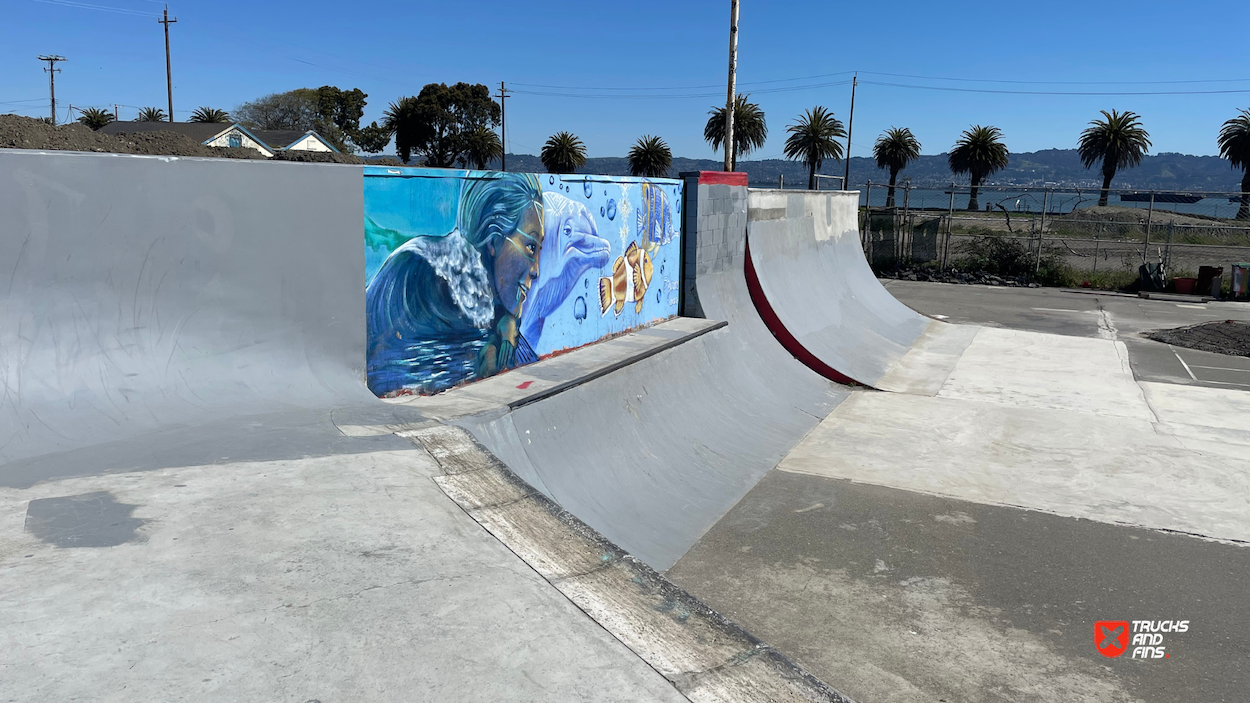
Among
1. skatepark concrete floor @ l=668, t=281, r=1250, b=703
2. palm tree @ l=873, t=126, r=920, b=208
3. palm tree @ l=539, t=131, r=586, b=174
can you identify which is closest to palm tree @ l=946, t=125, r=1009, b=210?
palm tree @ l=873, t=126, r=920, b=208

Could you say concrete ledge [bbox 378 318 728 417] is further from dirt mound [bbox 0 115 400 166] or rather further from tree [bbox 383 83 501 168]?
tree [bbox 383 83 501 168]

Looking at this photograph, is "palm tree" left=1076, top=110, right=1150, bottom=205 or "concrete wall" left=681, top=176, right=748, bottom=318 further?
"palm tree" left=1076, top=110, right=1150, bottom=205

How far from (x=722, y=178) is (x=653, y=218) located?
2098 mm

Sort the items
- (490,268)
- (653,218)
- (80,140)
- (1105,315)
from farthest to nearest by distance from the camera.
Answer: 1. (1105,315)
2. (653,218)
3. (490,268)
4. (80,140)

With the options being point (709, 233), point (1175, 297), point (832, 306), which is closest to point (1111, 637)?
point (709, 233)

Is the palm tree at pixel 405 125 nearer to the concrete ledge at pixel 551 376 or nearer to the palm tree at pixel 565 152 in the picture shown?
the palm tree at pixel 565 152

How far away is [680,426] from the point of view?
27.4 ft

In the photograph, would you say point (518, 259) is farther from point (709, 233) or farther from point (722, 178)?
point (722, 178)

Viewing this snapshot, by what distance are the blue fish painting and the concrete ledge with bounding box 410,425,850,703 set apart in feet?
20.2

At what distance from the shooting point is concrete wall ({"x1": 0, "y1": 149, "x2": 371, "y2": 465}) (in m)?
4.43

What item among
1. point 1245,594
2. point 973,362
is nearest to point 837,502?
point 1245,594

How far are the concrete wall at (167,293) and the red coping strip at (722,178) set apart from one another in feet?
21.5

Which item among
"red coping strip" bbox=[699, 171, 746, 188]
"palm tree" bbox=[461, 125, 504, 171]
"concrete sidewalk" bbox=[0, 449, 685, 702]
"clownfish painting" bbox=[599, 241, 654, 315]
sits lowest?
"concrete sidewalk" bbox=[0, 449, 685, 702]

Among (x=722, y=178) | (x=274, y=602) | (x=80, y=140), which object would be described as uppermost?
(x=722, y=178)
